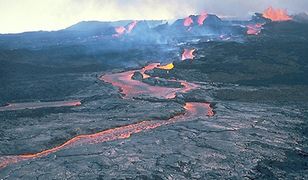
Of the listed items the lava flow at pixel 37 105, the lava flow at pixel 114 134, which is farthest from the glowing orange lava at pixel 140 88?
the lava flow at pixel 114 134

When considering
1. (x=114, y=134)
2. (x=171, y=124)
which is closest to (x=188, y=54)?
(x=171, y=124)

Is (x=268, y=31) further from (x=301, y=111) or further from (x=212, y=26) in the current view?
(x=301, y=111)

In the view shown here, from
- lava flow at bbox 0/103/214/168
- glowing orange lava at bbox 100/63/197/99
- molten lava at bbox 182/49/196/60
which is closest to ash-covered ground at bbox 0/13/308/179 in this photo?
lava flow at bbox 0/103/214/168

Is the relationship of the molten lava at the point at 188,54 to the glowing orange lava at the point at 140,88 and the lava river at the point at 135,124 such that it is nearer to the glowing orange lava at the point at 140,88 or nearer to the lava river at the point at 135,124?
the glowing orange lava at the point at 140,88

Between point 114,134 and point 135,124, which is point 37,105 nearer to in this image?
point 135,124

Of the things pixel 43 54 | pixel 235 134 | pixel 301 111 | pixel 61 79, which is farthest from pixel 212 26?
pixel 235 134
